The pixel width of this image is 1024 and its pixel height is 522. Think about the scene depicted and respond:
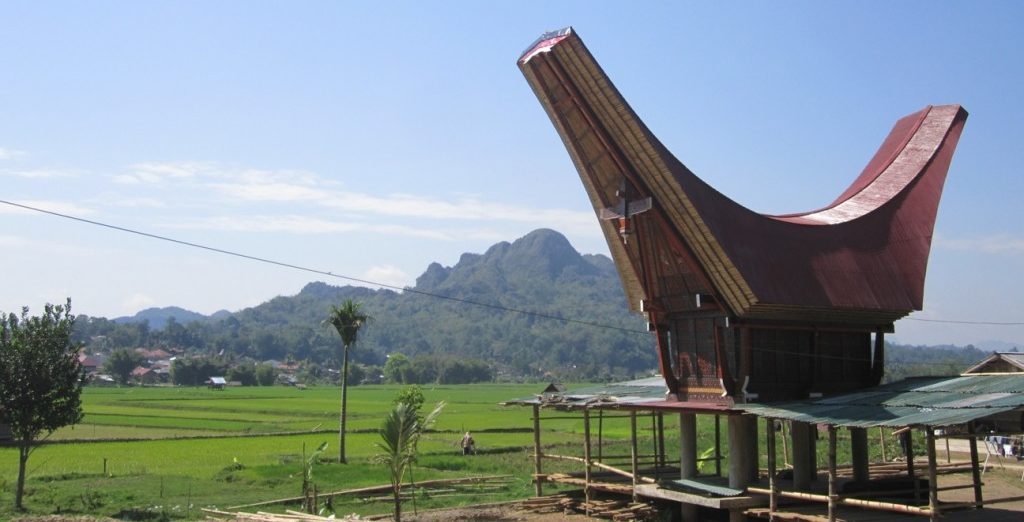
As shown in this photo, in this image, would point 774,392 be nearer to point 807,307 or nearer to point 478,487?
point 807,307

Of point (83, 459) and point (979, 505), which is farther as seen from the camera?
point (83, 459)

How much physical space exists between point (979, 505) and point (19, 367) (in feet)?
72.6

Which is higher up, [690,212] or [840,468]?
[690,212]

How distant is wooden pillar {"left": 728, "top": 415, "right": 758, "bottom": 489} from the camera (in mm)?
19047

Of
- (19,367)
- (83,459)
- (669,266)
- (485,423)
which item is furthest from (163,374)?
(669,266)

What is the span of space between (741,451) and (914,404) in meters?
4.63

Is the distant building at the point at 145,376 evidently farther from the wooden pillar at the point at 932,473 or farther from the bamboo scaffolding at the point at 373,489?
the wooden pillar at the point at 932,473

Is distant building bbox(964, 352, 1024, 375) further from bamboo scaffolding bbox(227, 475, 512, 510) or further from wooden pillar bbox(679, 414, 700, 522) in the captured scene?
bamboo scaffolding bbox(227, 475, 512, 510)

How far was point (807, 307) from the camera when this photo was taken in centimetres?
1809

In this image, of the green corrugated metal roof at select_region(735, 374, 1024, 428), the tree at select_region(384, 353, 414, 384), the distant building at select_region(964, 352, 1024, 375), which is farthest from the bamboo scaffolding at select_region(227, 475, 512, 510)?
the tree at select_region(384, 353, 414, 384)

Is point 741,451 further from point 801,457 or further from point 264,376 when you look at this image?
point 264,376

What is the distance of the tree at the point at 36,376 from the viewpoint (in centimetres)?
2430

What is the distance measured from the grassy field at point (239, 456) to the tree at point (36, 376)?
1918 mm

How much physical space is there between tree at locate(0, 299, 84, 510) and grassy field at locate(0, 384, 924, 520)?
1.92 metres
